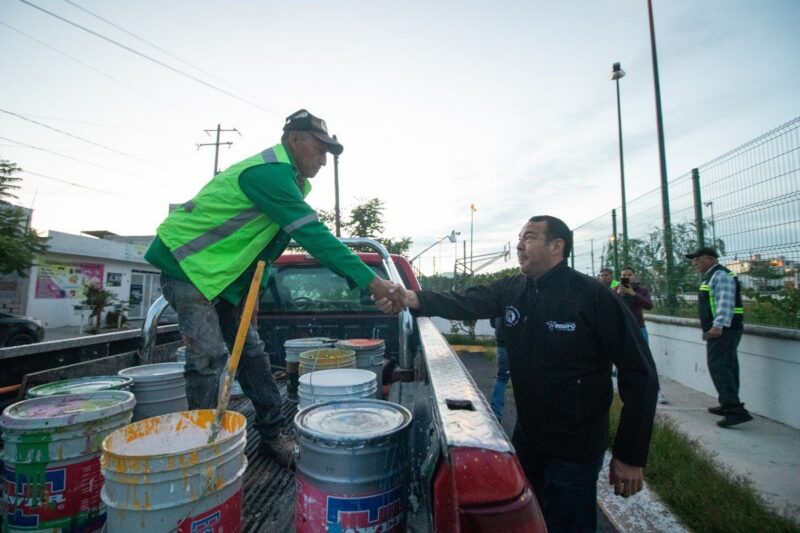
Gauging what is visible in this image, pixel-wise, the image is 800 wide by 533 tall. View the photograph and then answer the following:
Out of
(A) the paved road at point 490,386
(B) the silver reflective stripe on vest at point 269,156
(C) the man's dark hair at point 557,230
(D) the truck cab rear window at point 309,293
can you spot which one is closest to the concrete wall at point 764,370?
(A) the paved road at point 490,386

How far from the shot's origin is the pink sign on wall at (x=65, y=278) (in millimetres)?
19094

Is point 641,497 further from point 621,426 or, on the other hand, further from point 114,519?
point 114,519

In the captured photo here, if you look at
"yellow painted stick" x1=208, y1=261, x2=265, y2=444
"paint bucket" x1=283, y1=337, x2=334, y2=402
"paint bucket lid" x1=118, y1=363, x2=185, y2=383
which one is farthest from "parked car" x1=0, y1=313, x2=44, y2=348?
"yellow painted stick" x1=208, y1=261, x2=265, y2=444

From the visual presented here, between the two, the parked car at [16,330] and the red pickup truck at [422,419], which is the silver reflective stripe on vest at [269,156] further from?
the parked car at [16,330]

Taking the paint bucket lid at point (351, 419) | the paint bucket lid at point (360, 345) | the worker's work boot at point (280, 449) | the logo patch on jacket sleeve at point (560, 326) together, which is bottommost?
the worker's work boot at point (280, 449)

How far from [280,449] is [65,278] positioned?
23.9 meters

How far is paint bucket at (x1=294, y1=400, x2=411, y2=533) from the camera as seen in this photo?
47.4 inches

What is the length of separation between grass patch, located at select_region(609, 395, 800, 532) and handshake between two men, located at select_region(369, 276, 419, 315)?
2.57 metres

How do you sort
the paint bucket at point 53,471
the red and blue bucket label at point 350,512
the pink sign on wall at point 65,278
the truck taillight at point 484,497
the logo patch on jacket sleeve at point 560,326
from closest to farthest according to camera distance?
the truck taillight at point 484,497 → the red and blue bucket label at point 350,512 → the paint bucket at point 53,471 → the logo patch on jacket sleeve at point 560,326 → the pink sign on wall at point 65,278

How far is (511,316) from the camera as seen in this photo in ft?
7.81

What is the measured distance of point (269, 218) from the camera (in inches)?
88.4

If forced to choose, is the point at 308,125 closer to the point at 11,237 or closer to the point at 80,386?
the point at 80,386

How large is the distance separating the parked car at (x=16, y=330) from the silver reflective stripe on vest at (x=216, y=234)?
12.3 meters

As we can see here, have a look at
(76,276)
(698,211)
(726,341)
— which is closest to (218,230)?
(726,341)
